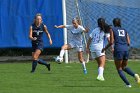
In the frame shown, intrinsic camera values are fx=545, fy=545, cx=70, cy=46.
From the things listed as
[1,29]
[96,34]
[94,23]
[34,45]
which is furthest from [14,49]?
[96,34]

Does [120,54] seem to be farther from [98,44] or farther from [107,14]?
[107,14]

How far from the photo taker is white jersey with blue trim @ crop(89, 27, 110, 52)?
15.1m

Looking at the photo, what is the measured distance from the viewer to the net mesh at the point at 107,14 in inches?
983

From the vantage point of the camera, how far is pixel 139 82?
13938 millimetres

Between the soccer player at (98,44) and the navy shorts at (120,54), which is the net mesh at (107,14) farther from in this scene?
the navy shorts at (120,54)

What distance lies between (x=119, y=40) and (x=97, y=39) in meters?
1.82

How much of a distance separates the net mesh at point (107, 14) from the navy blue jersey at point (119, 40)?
37.2 ft

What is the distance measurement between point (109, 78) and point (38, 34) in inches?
129

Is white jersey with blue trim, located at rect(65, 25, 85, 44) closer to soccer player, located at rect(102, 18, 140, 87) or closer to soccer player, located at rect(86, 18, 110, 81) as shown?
soccer player, located at rect(86, 18, 110, 81)

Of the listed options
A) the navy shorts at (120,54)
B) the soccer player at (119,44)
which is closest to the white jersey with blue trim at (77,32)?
the soccer player at (119,44)

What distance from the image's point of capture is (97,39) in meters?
15.2

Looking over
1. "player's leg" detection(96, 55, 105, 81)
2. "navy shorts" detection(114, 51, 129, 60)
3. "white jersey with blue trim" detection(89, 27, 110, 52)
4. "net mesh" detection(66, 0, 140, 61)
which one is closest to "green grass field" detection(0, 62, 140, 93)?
"player's leg" detection(96, 55, 105, 81)

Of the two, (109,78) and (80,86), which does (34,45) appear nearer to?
(109,78)

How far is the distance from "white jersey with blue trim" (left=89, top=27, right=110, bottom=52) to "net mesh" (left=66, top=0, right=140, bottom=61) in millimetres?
9562
